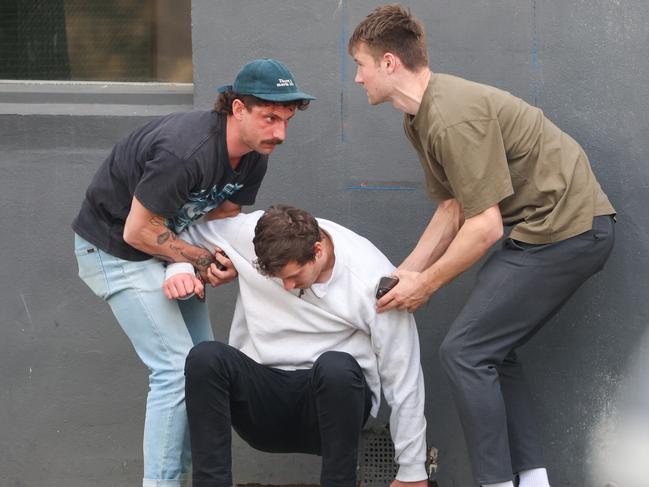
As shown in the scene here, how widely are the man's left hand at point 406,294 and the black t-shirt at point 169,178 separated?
25.9 inches

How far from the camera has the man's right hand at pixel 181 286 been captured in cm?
368

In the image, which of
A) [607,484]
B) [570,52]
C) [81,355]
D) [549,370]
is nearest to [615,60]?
[570,52]

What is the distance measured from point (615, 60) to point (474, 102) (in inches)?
37.3

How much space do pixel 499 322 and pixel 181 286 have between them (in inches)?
43.4

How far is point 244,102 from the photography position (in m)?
3.58

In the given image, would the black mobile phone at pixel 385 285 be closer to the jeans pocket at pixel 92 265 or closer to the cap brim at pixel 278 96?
the cap brim at pixel 278 96

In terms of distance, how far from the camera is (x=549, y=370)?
4.37m

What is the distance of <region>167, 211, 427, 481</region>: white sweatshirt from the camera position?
371 cm

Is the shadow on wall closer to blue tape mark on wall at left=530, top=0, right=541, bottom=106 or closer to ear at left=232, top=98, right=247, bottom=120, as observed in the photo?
blue tape mark on wall at left=530, top=0, right=541, bottom=106

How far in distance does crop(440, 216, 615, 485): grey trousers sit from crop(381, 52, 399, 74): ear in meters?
0.76

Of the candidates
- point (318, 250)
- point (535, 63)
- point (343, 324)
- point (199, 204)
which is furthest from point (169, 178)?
point (535, 63)

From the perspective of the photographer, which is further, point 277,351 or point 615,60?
point 615,60

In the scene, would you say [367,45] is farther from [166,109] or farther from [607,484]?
[607,484]

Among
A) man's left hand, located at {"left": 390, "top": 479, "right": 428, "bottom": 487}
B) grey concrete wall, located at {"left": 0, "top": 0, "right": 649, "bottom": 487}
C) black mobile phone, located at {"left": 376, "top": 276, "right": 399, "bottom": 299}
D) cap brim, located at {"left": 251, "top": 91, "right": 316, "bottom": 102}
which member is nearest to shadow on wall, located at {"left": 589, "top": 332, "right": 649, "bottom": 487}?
grey concrete wall, located at {"left": 0, "top": 0, "right": 649, "bottom": 487}
